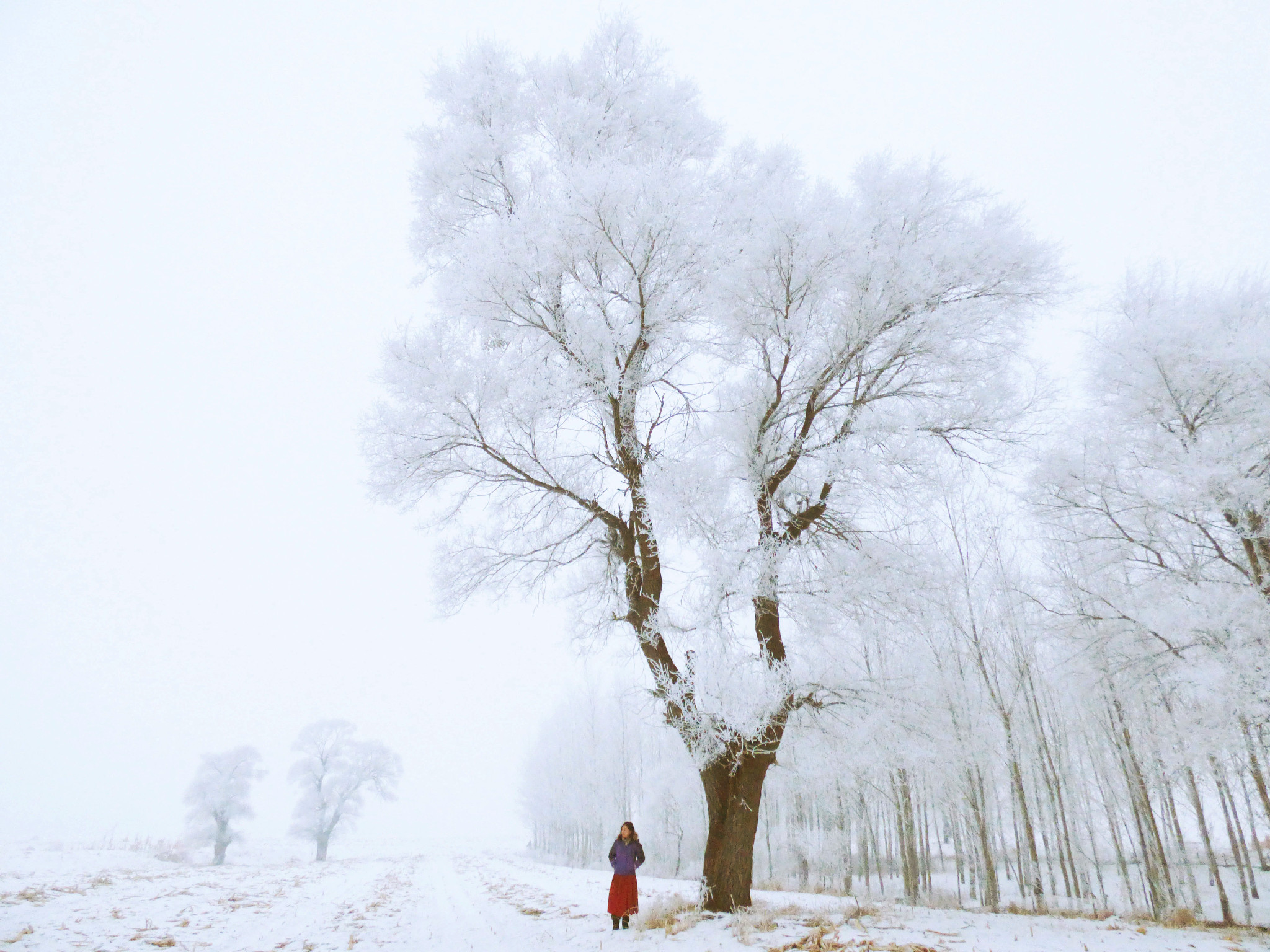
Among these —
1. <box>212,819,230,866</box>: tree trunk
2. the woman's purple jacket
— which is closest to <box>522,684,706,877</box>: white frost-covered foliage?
the woman's purple jacket

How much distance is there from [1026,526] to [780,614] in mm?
6264

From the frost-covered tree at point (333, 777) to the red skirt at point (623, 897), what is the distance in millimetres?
38395

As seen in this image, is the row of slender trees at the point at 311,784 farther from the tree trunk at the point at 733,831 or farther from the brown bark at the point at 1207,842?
the brown bark at the point at 1207,842

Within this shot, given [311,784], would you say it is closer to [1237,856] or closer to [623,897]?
[623,897]

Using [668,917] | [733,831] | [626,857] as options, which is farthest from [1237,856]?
[626,857]

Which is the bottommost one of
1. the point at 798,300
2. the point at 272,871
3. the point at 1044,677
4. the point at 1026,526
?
the point at 272,871

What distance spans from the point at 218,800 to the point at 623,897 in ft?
115

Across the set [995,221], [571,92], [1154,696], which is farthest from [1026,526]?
[571,92]

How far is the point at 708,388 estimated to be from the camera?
782 cm

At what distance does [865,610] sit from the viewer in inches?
274

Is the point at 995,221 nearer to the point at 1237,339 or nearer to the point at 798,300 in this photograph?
the point at 798,300

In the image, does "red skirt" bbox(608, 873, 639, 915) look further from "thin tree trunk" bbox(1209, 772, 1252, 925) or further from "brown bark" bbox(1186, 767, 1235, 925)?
"thin tree trunk" bbox(1209, 772, 1252, 925)

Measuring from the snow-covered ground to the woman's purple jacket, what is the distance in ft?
1.46

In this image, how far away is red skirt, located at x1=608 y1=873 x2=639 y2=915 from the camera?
23.2 feet
